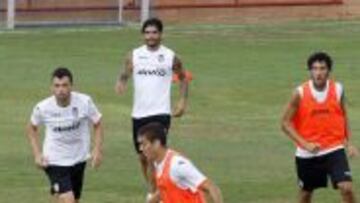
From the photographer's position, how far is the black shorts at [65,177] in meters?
13.5

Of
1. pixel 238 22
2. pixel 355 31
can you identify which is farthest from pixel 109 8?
pixel 355 31

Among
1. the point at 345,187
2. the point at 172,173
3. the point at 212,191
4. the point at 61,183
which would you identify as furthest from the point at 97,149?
the point at 212,191

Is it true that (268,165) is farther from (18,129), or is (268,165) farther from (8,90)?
(8,90)

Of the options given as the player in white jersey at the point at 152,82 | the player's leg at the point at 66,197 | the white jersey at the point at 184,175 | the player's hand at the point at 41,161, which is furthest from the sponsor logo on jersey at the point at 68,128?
the white jersey at the point at 184,175

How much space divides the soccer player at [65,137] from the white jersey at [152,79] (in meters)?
2.02

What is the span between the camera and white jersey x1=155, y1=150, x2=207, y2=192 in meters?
10.1

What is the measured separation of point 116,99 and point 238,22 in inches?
832

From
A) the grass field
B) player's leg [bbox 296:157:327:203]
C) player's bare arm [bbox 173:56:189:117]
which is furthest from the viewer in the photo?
the grass field

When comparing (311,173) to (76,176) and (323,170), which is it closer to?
(323,170)

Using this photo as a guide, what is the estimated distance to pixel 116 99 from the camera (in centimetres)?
2762

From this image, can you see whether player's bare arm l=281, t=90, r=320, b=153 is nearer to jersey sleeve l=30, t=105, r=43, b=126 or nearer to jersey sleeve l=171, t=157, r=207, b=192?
jersey sleeve l=30, t=105, r=43, b=126

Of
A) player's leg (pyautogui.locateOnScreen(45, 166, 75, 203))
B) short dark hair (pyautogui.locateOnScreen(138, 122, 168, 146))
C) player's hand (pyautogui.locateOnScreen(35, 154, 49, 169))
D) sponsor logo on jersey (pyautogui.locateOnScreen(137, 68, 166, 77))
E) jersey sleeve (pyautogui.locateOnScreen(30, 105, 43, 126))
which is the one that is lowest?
player's leg (pyautogui.locateOnScreen(45, 166, 75, 203))

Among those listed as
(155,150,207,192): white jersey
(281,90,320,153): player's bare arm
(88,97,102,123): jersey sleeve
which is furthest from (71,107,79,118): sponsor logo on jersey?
(155,150,207,192): white jersey

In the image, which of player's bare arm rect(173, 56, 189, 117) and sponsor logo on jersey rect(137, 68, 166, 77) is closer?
sponsor logo on jersey rect(137, 68, 166, 77)
